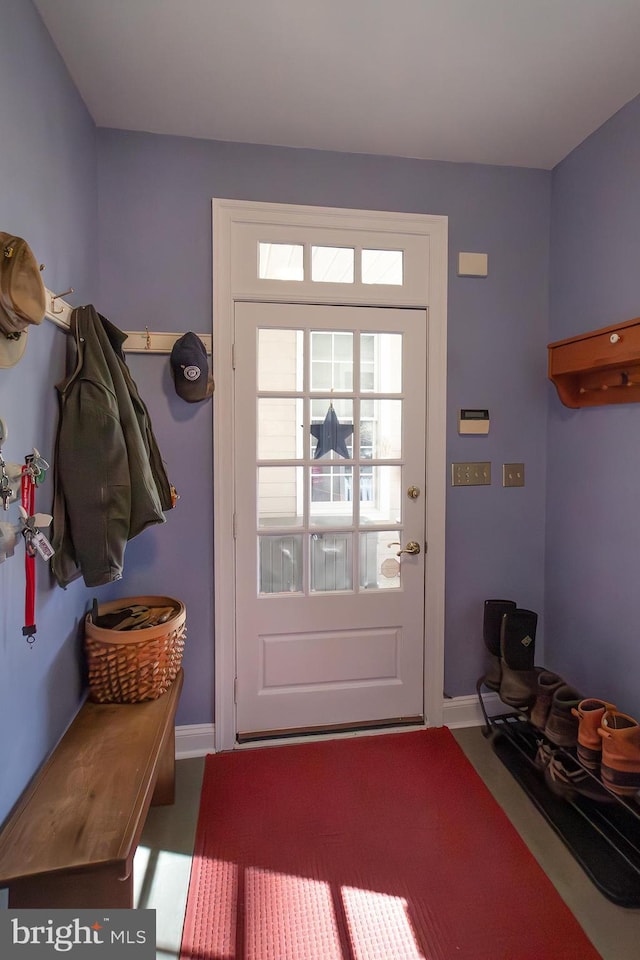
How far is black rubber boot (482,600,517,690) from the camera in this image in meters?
2.16

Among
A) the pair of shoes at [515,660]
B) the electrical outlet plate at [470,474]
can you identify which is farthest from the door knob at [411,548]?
the pair of shoes at [515,660]

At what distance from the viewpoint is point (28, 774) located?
133 cm

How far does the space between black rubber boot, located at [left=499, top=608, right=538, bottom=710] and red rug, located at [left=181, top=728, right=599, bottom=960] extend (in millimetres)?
370

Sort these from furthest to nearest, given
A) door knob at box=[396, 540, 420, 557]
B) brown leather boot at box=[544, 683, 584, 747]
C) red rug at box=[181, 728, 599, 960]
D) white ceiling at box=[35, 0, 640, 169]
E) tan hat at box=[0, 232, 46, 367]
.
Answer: door knob at box=[396, 540, 420, 557] < brown leather boot at box=[544, 683, 584, 747] < white ceiling at box=[35, 0, 640, 169] < red rug at box=[181, 728, 599, 960] < tan hat at box=[0, 232, 46, 367]

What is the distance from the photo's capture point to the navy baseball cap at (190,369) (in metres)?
1.96

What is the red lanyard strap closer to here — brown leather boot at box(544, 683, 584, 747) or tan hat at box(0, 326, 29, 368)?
tan hat at box(0, 326, 29, 368)

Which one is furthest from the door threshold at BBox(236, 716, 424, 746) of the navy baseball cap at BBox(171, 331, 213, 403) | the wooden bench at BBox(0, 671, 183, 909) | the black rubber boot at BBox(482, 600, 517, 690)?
the navy baseball cap at BBox(171, 331, 213, 403)

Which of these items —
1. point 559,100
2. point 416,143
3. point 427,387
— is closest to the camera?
point 559,100

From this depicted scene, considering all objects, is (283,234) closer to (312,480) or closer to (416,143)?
(416,143)

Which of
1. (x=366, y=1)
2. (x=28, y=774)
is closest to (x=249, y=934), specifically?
(x=28, y=774)

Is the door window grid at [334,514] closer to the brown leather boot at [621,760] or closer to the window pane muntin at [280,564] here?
the window pane muntin at [280,564]

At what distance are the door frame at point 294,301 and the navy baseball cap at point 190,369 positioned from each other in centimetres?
8

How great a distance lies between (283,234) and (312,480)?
1041mm

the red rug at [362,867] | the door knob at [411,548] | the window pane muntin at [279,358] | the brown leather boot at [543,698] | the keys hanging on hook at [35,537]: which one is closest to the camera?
the keys hanging on hook at [35,537]
